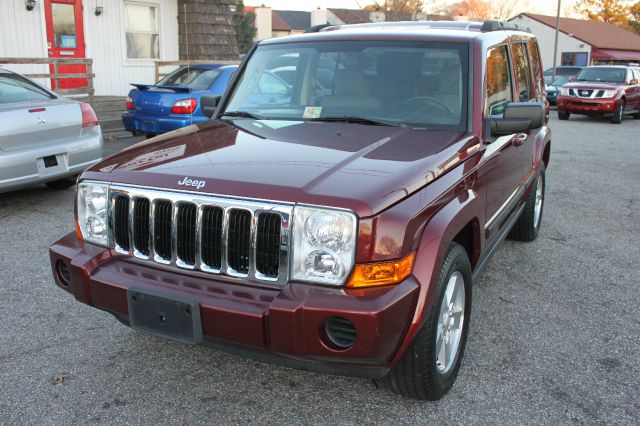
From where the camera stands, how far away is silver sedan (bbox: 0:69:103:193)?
5895 mm

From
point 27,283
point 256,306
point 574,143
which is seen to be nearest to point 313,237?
point 256,306

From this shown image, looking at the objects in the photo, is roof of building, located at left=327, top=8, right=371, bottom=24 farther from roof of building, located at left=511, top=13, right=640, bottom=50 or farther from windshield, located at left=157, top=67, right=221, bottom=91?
windshield, located at left=157, top=67, right=221, bottom=91

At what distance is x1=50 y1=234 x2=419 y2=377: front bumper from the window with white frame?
14.1m

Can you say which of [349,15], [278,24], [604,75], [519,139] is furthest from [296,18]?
[519,139]

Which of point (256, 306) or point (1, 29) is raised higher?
point (1, 29)

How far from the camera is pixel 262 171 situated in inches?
105

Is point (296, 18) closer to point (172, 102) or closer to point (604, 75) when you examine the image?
point (604, 75)

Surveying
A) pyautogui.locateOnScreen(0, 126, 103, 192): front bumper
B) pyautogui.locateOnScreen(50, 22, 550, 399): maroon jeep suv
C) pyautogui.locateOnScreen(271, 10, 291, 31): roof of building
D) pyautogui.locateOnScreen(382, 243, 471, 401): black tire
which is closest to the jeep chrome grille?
pyautogui.locateOnScreen(50, 22, 550, 399): maroon jeep suv

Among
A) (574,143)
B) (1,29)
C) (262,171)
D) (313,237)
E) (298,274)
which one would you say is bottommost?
(574,143)

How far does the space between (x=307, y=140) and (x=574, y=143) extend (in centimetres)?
1156

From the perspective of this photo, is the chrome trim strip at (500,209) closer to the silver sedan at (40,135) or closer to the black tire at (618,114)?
the silver sedan at (40,135)

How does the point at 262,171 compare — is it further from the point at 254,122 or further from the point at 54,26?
the point at 54,26

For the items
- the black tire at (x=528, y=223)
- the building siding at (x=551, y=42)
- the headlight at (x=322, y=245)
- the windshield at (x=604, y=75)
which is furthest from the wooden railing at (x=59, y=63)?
the building siding at (x=551, y=42)

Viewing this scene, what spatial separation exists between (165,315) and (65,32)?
13.2 metres
